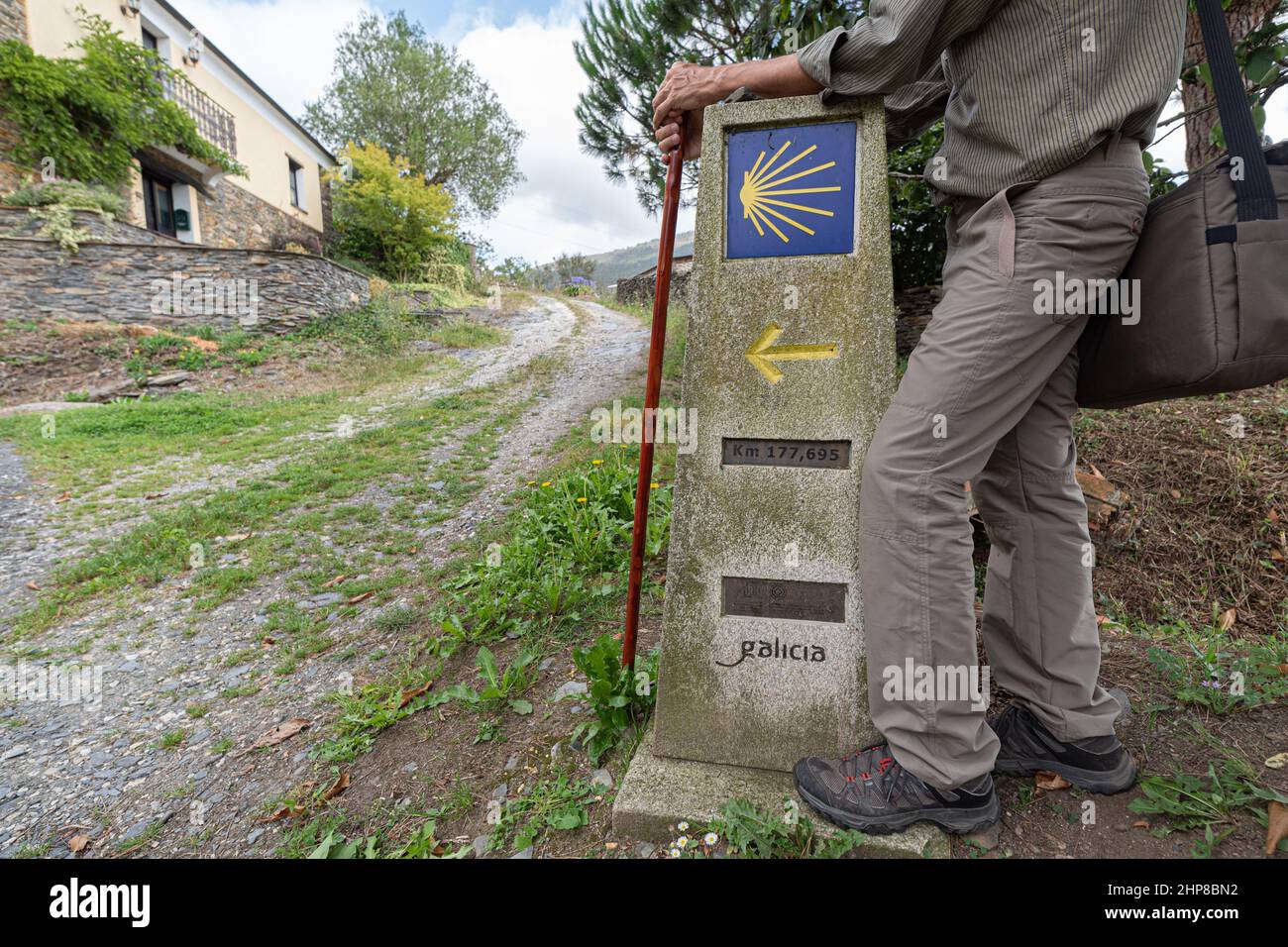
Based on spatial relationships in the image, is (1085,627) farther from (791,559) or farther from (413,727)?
(413,727)

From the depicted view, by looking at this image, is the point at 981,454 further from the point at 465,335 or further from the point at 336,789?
the point at 465,335

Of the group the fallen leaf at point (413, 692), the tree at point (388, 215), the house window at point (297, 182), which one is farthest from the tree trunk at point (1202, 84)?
the house window at point (297, 182)

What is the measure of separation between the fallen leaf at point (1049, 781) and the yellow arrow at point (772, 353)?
129cm

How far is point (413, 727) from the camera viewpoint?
2314mm

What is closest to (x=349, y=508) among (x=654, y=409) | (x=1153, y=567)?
(x=654, y=409)

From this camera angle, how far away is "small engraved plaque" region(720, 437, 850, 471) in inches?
65.7

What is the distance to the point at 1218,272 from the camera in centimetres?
128

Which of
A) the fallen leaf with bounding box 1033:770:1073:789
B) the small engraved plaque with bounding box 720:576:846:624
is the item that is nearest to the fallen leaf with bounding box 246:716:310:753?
the small engraved plaque with bounding box 720:576:846:624

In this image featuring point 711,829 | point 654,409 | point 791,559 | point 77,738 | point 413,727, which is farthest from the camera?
point 77,738

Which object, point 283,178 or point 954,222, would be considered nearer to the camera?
point 954,222

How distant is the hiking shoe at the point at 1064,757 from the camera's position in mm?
1604

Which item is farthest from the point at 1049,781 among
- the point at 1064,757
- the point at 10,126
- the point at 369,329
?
the point at 10,126

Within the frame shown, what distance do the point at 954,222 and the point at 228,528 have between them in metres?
4.76

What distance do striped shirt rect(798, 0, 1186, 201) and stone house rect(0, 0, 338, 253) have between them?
51.8ft
